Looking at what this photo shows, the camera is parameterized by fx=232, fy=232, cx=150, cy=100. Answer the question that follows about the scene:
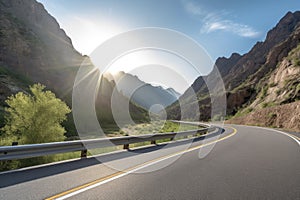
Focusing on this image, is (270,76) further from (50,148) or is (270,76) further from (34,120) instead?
(50,148)

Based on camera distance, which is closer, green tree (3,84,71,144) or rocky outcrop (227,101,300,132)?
green tree (3,84,71,144)

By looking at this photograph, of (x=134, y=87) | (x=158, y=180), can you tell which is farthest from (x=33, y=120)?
(x=158, y=180)

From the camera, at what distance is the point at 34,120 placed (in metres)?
15.7

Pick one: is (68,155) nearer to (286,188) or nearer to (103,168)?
(103,168)

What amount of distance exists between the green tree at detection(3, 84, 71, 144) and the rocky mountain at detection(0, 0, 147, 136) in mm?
24963

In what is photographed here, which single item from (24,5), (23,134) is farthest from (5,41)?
(23,134)

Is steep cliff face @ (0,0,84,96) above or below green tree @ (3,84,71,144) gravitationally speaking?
above

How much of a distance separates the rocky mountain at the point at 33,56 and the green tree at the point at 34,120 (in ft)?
81.9

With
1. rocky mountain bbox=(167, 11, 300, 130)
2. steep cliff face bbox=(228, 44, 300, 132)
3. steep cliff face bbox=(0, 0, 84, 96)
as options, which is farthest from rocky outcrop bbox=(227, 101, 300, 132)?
steep cliff face bbox=(0, 0, 84, 96)

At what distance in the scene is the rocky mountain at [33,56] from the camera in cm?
5819

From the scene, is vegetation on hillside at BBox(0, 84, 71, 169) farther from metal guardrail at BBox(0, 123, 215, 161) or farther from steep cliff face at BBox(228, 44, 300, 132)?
steep cliff face at BBox(228, 44, 300, 132)

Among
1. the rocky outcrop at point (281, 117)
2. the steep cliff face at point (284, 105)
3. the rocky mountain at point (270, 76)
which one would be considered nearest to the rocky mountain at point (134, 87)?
the rocky mountain at point (270, 76)

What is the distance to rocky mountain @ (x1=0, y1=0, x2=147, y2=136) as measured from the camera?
58194mm

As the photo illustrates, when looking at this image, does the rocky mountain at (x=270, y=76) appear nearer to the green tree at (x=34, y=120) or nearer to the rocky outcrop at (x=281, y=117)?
the rocky outcrop at (x=281, y=117)
